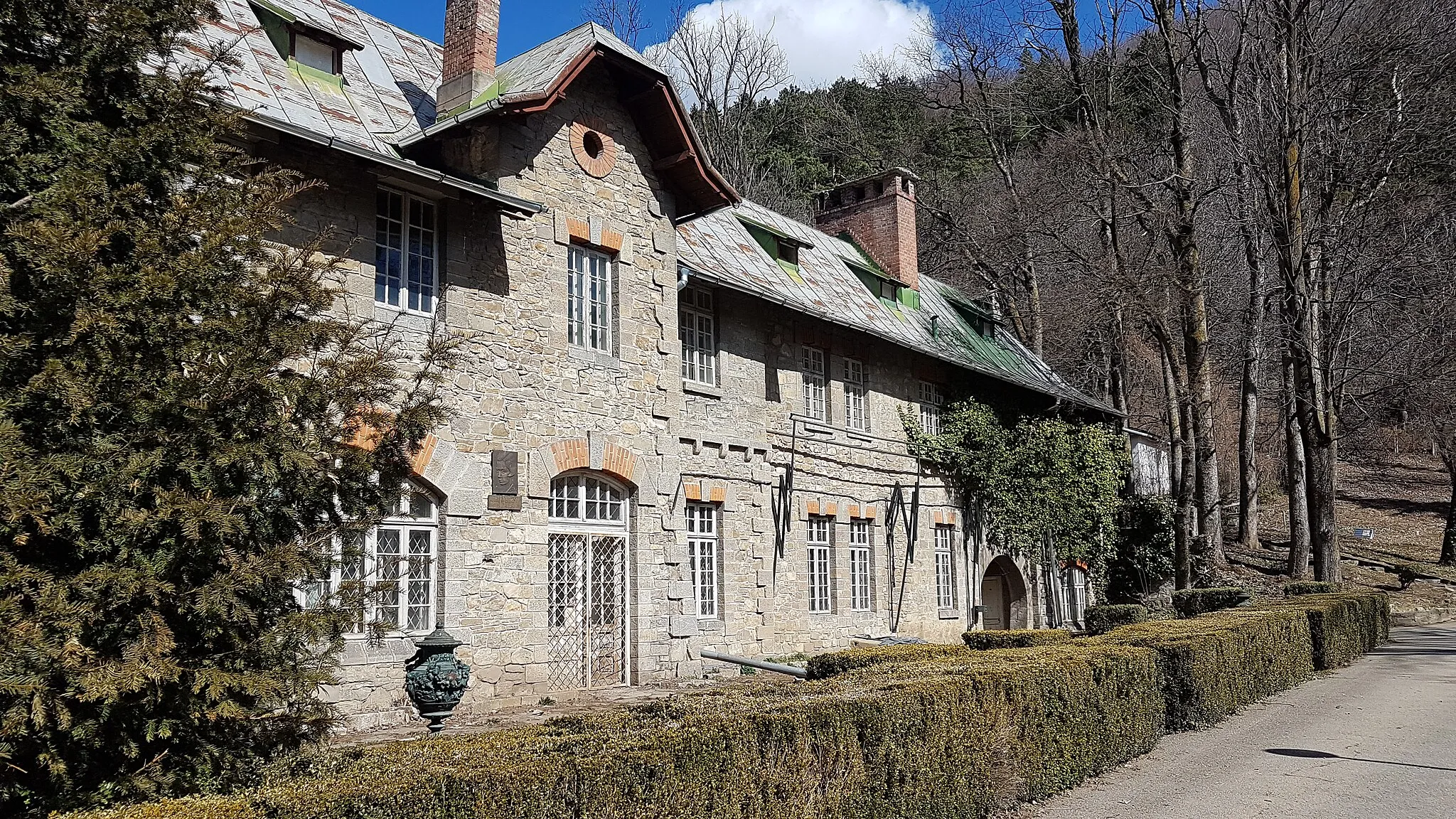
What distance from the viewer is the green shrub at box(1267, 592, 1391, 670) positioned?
50.3 feet

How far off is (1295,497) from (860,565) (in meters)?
14.3

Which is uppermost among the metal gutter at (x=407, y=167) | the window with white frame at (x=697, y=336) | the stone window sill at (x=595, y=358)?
the metal gutter at (x=407, y=167)

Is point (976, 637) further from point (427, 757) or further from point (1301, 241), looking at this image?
point (1301, 241)

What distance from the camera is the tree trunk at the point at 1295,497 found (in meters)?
23.4

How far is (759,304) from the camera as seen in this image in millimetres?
→ 15977

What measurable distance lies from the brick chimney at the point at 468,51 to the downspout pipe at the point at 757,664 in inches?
281

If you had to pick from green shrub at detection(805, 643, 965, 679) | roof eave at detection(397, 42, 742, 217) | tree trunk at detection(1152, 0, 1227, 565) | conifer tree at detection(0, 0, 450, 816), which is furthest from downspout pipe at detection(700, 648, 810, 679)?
tree trunk at detection(1152, 0, 1227, 565)

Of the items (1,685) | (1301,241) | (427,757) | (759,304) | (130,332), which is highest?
(1301,241)

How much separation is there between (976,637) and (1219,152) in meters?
18.2

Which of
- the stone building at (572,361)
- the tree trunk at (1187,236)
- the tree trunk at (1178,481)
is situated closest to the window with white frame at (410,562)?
the stone building at (572,361)

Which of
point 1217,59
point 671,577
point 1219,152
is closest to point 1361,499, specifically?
point 1219,152

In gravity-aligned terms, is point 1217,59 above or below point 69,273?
above

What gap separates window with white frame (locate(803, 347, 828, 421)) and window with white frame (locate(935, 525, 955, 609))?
4.17m

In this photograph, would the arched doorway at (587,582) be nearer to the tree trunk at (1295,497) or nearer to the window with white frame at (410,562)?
the window with white frame at (410,562)
